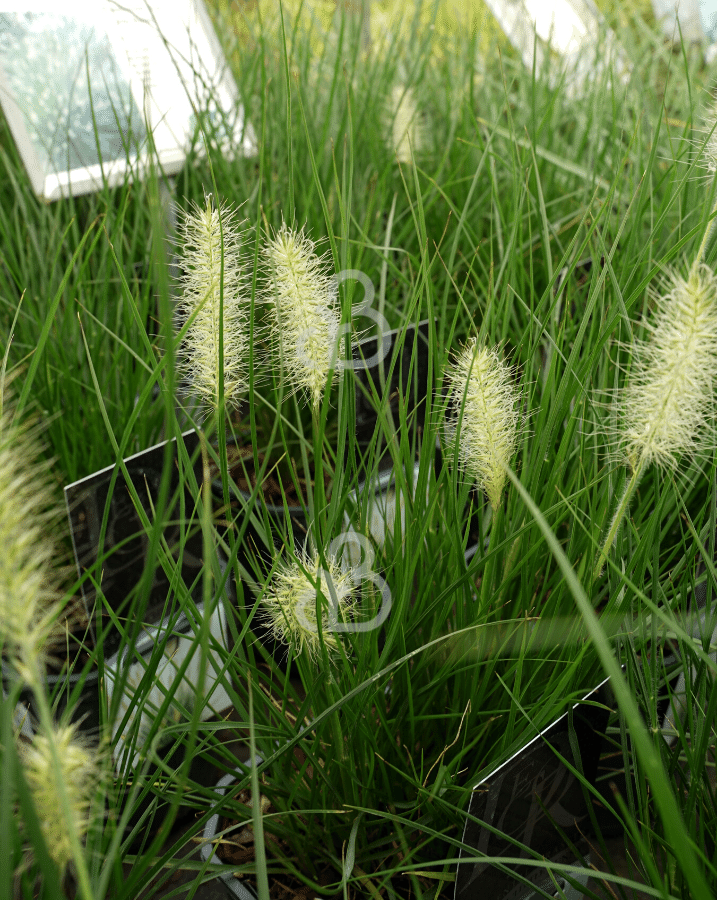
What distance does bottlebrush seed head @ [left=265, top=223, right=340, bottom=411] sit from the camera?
1.26 ft

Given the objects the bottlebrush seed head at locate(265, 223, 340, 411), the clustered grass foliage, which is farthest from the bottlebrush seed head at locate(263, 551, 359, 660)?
the bottlebrush seed head at locate(265, 223, 340, 411)

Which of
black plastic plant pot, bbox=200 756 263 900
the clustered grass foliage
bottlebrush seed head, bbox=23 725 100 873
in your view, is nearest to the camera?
bottlebrush seed head, bbox=23 725 100 873

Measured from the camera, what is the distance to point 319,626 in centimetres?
39

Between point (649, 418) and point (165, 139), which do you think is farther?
point (165, 139)

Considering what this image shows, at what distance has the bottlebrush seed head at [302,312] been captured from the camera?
0.38 metres

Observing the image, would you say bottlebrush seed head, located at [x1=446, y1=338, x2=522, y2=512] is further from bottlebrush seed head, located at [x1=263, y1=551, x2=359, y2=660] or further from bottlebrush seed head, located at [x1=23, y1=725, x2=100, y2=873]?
bottlebrush seed head, located at [x1=23, y1=725, x2=100, y2=873]

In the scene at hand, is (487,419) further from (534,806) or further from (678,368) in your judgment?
(534,806)

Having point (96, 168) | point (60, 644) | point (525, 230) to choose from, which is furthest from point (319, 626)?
point (96, 168)

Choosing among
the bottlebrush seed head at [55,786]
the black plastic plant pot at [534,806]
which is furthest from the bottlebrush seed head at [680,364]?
the bottlebrush seed head at [55,786]

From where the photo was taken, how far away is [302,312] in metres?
0.39

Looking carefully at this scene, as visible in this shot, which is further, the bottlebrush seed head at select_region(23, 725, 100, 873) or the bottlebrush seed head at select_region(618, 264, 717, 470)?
the bottlebrush seed head at select_region(618, 264, 717, 470)

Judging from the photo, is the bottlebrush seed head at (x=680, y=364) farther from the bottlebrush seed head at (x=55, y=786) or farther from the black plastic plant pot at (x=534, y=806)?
the bottlebrush seed head at (x=55, y=786)

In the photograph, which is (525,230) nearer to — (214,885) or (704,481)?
(704,481)

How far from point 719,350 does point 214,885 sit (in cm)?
46
